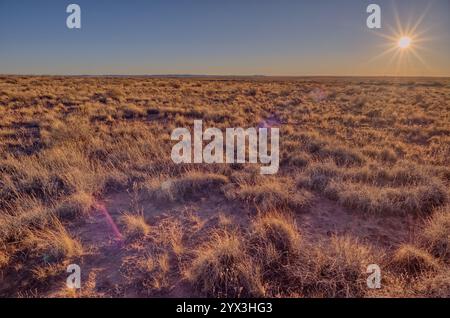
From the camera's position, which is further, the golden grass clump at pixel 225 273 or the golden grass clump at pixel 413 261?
the golden grass clump at pixel 413 261

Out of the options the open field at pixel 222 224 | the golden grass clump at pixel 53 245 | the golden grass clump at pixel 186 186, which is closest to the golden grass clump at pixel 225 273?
the open field at pixel 222 224

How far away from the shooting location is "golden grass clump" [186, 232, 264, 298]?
308 cm

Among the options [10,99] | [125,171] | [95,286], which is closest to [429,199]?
[95,286]

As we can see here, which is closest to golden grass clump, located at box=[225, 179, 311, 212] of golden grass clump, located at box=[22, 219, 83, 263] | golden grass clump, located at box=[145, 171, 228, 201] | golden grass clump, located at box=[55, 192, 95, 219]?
golden grass clump, located at box=[145, 171, 228, 201]

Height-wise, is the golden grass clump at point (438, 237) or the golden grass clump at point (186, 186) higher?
the golden grass clump at point (186, 186)

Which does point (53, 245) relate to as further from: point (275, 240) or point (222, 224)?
point (275, 240)

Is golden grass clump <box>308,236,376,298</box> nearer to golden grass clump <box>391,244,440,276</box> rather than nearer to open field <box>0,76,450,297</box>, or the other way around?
open field <box>0,76,450,297</box>

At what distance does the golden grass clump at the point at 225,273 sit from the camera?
3082 millimetres

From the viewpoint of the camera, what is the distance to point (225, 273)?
318 centimetres

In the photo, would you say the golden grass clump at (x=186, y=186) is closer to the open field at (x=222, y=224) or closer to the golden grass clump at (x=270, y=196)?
the open field at (x=222, y=224)

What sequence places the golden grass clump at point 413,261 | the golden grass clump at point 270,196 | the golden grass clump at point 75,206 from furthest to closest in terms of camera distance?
the golden grass clump at point 270,196 < the golden grass clump at point 75,206 < the golden grass clump at point 413,261
